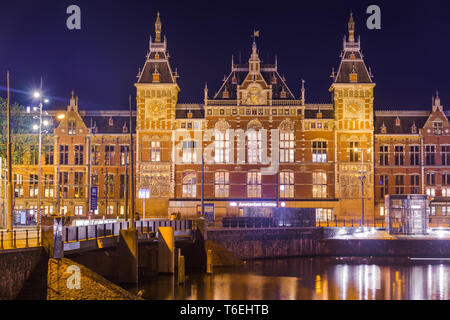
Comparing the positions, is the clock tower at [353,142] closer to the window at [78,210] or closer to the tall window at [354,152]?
the tall window at [354,152]

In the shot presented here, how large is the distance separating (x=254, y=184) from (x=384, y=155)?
15484mm

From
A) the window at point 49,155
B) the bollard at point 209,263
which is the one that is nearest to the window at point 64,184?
the window at point 49,155

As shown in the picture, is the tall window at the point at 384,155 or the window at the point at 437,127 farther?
the window at the point at 437,127

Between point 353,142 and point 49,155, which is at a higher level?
point 353,142

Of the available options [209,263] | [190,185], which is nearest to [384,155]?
[190,185]

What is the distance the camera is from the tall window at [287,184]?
7150cm

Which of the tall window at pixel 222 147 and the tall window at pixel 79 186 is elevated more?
the tall window at pixel 222 147

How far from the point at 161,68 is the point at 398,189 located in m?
30.2

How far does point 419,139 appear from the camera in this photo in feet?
244

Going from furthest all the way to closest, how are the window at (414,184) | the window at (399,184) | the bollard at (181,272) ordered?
→ 1. the window at (399,184)
2. the window at (414,184)
3. the bollard at (181,272)

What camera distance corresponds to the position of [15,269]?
26562mm

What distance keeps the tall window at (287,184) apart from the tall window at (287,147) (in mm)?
1559

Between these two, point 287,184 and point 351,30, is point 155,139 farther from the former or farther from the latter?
point 351,30
